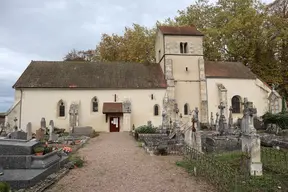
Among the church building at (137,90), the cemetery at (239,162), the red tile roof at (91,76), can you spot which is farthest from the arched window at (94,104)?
the cemetery at (239,162)

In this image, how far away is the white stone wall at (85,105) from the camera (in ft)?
80.7

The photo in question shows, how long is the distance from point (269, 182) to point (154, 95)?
65.9 ft

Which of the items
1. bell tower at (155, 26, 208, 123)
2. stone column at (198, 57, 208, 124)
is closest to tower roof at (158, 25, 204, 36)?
bell tower at (155, 26, 208, 123)

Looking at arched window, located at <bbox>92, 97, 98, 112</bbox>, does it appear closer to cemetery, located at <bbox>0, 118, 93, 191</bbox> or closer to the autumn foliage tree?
the autumn foliage tree

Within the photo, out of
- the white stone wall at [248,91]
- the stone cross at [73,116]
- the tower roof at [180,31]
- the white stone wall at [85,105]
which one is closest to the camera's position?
the stone cross at [73,116]

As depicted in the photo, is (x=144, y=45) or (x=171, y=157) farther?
(x=144, y=45)

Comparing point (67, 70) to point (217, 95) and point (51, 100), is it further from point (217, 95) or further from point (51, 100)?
point (217, 95)

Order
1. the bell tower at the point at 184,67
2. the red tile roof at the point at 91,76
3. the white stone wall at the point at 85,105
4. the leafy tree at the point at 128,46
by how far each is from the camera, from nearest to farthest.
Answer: the white stone wall at the point at 85,105, the red tile roof at the point at 91,76, the bell tower at the point at 184,67, the leafy tree at the point at 128,46

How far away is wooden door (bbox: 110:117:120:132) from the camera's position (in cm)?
2562

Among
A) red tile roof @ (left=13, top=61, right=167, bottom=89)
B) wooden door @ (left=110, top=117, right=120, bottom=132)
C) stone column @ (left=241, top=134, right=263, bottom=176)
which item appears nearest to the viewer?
stone column @ (left=241, top=134, right=263, bottom=176)

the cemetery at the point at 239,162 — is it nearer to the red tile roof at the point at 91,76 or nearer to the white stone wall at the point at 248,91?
the red tile roof at the point at 91,76

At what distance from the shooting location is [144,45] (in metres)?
34.7

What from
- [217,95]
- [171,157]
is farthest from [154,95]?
[171,157]

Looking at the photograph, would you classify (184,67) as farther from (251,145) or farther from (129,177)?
(129,177)
